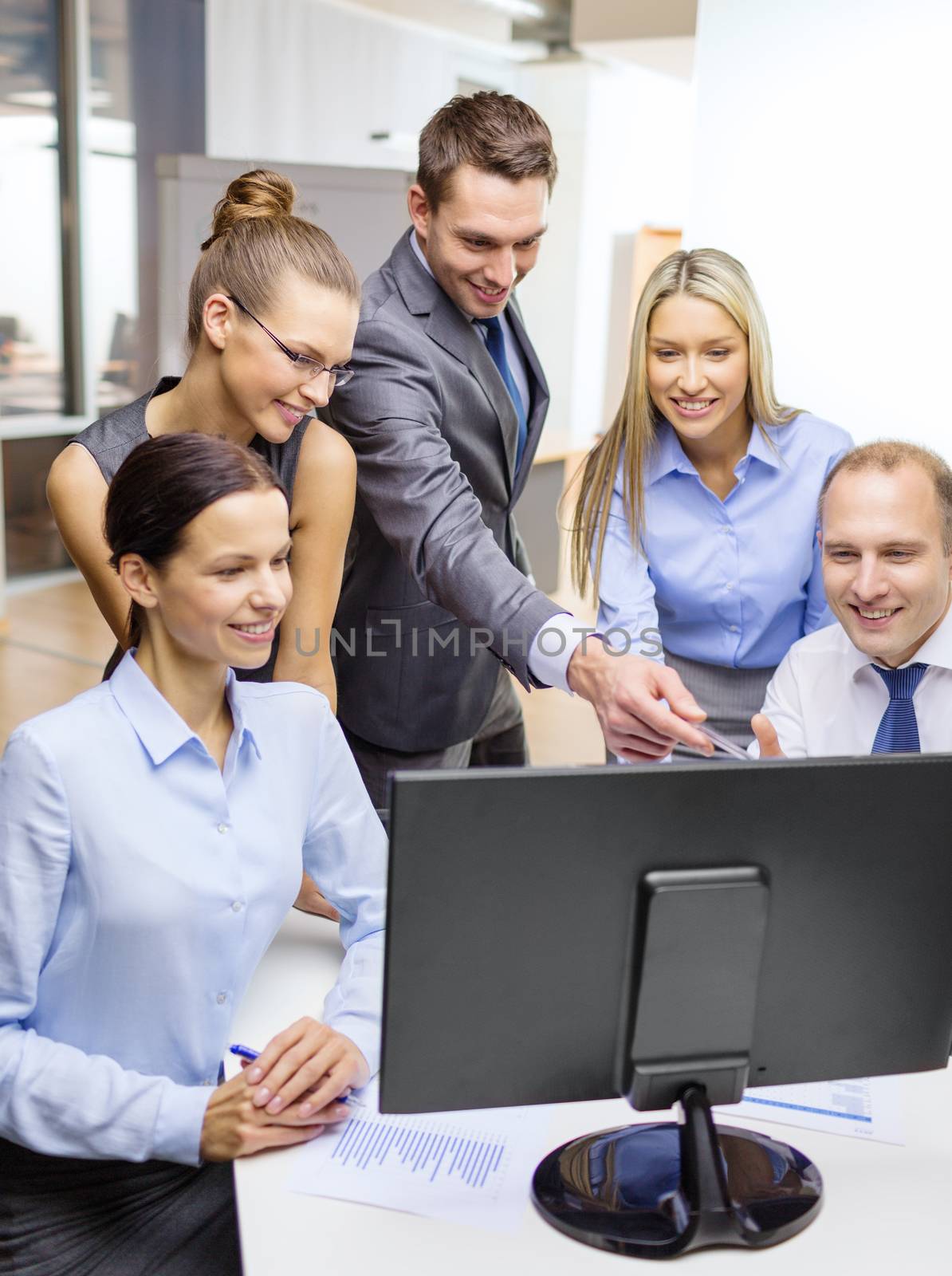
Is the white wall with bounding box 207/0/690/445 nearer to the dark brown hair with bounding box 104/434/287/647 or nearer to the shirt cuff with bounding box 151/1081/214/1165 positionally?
the dark brown hair with bounding box 104/434/287/647

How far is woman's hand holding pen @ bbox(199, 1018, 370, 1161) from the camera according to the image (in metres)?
1.19

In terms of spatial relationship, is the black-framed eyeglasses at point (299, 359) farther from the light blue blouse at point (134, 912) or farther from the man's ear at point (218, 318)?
the light blue blouse at point (134, 912)

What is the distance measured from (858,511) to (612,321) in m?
7.13

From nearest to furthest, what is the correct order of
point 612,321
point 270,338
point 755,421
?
1. point 270,338
2. point 755,421
3. point 612,321

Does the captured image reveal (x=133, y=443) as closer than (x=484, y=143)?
Yes

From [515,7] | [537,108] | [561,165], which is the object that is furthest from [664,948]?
[537,108]

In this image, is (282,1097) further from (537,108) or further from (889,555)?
(537,108)

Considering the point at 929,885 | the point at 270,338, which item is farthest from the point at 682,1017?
the point at 270,338

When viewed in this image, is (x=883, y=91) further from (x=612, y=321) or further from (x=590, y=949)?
(x=612, y=321)

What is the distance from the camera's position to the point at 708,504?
2.20 m

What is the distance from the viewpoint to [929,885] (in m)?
1.12

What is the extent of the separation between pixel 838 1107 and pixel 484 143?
1389mm

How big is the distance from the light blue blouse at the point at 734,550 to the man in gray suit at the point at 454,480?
9.3 inches

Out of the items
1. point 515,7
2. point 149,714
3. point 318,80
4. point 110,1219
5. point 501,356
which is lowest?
point 110,1219
